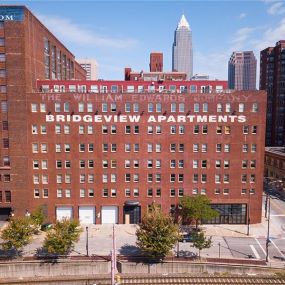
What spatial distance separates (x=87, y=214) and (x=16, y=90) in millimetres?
28172

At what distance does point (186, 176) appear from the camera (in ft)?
210

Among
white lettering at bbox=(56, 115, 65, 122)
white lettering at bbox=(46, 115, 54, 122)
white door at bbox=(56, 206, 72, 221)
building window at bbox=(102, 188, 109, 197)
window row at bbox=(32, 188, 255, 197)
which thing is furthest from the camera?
white door at bbox=(56, 206, 72, 221)

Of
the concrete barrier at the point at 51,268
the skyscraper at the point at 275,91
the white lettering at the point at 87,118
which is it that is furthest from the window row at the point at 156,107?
the skyscraper at the point at 275,91

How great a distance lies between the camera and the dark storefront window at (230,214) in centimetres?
6538

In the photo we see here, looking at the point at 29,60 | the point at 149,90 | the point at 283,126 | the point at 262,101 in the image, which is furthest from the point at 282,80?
the point at 29,60

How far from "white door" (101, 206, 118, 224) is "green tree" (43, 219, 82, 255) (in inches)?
622

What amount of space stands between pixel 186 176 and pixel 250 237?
1643 cm

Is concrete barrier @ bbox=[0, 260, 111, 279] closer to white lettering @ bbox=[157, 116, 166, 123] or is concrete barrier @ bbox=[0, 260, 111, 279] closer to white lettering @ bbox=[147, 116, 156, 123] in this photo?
white lettering @ bbox=[147, 116, 156, 123]

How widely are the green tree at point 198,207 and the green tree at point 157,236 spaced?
1267cm

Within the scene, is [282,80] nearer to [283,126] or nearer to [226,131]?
[283,126]

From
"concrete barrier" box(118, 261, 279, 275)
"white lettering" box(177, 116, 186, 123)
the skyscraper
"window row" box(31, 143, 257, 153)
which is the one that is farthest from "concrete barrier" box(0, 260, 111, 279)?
the skyscraper

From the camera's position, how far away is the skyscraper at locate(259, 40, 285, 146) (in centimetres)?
14225

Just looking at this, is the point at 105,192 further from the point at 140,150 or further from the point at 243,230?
the point at 243,230

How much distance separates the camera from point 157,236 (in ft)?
150
